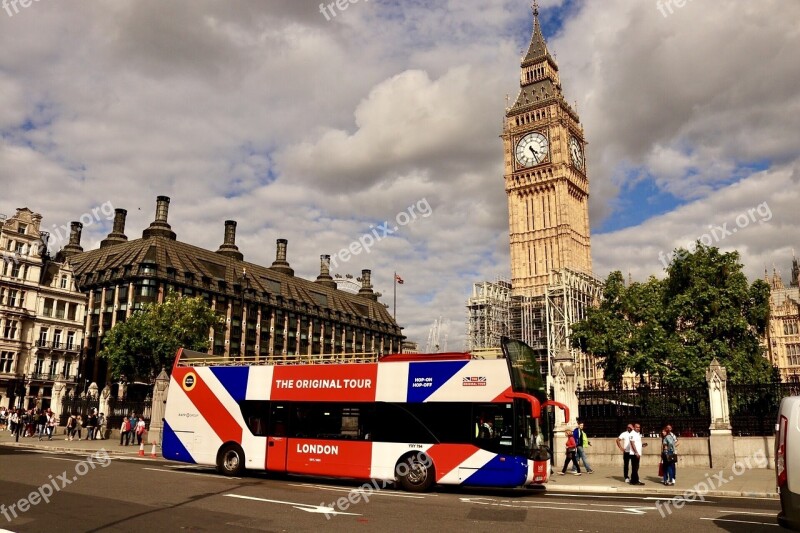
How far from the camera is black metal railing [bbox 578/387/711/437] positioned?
79.9ft

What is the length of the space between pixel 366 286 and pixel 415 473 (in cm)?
11789

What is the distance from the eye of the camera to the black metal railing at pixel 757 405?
23125mm

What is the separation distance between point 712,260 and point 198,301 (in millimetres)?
41369

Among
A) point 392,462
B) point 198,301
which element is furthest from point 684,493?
point 198,301

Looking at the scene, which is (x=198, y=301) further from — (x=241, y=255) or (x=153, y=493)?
(x=241, y=255)

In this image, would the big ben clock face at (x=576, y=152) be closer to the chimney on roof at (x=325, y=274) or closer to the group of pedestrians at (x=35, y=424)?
the chimney on roof at (x=325, y=274)

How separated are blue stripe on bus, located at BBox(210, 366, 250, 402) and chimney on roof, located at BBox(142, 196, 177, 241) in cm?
7353

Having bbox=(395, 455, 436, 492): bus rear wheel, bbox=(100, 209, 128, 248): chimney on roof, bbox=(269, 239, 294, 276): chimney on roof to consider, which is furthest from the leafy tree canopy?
bbox=(269, 239, 294, 276): chimney on roof

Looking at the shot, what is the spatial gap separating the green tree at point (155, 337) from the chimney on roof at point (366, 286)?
78271 mm

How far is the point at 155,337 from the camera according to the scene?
167 ft

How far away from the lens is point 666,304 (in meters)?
41.7

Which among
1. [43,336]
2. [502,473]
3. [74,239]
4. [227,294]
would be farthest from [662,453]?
[74,239]

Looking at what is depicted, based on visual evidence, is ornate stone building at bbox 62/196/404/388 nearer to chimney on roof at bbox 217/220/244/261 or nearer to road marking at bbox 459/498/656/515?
chimney on roof at bbox 217/220/244/261

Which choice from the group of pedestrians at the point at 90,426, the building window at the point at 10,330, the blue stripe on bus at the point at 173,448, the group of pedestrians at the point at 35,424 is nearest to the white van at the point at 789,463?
the blue stripe on bus at the point at 173,448
